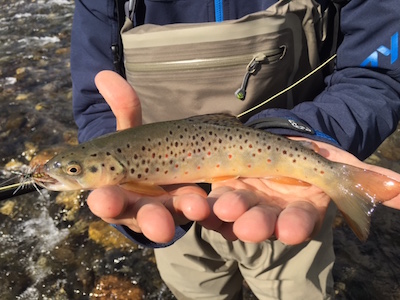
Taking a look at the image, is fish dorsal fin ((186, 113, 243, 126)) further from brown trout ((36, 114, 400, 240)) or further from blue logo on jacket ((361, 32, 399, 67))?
blue logo on jacket ((361, 32, 399, 67))

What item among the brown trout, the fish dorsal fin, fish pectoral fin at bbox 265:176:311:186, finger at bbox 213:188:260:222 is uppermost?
the fish dorsal fin

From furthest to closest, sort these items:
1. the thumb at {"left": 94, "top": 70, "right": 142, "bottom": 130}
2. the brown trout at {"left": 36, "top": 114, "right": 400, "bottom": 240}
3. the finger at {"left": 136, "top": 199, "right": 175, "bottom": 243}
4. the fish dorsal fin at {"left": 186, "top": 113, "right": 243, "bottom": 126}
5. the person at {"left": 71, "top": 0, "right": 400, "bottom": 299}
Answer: the fish dorsal fin at {"left": 186, "top": 113, "right": 243, "bottom": 126} < the brown trout at {"left": 36, "top": 114, "right": 400, "bottom": 240} < the thumb at {"left": 94, "top": 70, "right": 142, "bottom": 130} < the person at {"left": 71, "top": 0, "right": 400, "bottom": 299} < the finger at {"left": 136, "top": 199, "right": 175, "bottom": 243}

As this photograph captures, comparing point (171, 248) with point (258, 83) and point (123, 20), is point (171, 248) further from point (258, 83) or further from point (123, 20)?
point (123, 20)

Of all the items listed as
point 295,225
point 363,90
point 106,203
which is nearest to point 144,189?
point 106,203

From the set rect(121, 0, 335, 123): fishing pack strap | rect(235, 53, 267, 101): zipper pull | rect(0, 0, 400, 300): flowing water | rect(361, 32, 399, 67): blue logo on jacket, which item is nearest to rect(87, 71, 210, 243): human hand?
rect(121, 0, 335, 123): fishing pack strap

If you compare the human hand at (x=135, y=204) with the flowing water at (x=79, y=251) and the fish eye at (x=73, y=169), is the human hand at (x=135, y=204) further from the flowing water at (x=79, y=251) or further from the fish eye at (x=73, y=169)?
the flowing water at (x=79, y=251)

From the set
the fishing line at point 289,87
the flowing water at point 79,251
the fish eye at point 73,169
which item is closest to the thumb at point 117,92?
the fish eye at point 73,169
